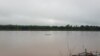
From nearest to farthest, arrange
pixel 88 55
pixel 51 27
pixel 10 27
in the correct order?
pixel 88 55 → pixel 10 27 → pixel 51 27

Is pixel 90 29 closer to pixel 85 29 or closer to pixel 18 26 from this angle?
pixel 85 29

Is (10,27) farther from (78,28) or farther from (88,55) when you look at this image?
(88,55)

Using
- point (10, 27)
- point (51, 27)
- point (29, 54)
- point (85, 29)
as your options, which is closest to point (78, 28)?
point (85, 29)

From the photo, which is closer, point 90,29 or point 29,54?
point 29,54

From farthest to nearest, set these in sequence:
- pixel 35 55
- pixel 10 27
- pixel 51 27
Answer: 1. pixel 51 27
2. pixel 10 27
3. pixel 35 55

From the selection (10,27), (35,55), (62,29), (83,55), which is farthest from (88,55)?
(62,29)

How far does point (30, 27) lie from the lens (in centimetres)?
7844

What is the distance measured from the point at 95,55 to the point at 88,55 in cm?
43

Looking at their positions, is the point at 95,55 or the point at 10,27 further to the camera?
the point at 10,27

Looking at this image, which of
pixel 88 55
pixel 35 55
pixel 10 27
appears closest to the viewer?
pixel 88 55

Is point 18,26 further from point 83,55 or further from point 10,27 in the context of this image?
point 83,55

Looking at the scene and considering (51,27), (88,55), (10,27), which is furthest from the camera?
(51,27)

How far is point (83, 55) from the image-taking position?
13.7m

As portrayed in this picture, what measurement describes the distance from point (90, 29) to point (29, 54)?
209ft
